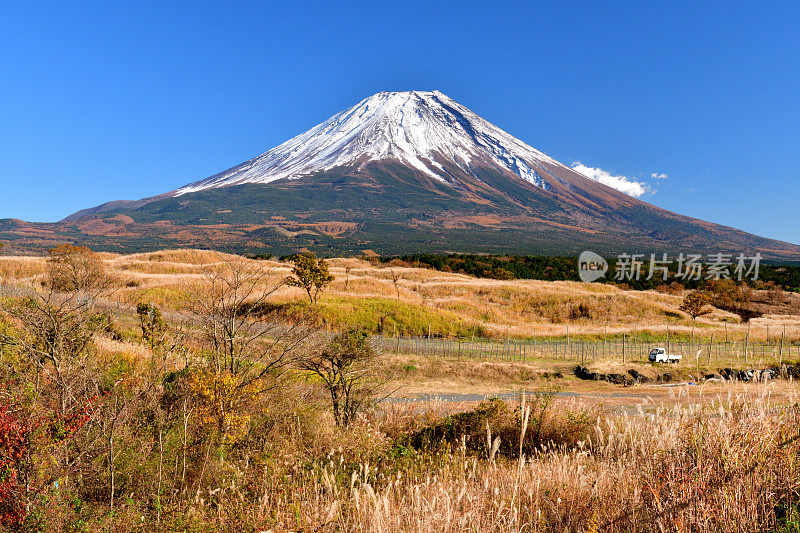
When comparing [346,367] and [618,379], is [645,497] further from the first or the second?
[618,379]

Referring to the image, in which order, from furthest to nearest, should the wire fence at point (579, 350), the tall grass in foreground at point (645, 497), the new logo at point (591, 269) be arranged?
1. the new logo at point (591, 269)
2. the wire fence at point (579, 350)
3. the tall grass in foreground at point (645, 497)

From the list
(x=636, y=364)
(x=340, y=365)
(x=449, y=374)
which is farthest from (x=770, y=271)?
(x=340, y=365)

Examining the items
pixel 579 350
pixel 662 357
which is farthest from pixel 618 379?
pixel 579 350

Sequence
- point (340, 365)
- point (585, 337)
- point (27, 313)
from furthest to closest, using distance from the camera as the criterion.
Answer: point (585, 337) < point (340, 365) < point (27, 313)

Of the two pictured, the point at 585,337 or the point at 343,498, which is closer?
the point at 343,498

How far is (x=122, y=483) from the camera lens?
489cm

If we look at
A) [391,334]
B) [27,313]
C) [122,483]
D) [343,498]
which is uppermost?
[27,313]

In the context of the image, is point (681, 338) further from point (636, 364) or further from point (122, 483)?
point (122, 483)

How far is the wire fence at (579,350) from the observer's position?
2650cm

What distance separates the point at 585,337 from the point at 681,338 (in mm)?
7655

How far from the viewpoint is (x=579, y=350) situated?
30.1m

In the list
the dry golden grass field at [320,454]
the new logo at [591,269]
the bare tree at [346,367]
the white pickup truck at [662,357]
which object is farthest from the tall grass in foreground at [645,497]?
the new logo at [591,269]

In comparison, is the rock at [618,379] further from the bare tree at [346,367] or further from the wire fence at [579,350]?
the bare tree at [346,367]

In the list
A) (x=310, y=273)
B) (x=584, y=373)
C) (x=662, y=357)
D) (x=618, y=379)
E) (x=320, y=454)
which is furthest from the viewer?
(x=310, y=273)
